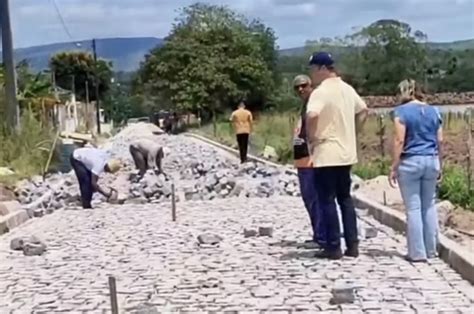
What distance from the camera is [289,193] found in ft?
63.4

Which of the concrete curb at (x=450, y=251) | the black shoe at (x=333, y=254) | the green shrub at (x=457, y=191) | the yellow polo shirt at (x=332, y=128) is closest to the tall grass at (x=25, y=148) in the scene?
the green shrub at (x=457, y=191)

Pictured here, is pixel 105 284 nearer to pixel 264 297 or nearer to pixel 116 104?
pixel 264 297

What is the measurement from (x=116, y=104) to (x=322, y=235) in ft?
398

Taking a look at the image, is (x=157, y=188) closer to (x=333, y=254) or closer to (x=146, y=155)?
(x=146, y=155)

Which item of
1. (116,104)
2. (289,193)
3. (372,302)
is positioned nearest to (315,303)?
(372,302)

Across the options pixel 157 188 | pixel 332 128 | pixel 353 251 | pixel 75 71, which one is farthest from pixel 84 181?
pixel 75 71

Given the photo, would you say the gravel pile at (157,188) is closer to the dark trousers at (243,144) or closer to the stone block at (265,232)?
the dark trousers at (243,144)

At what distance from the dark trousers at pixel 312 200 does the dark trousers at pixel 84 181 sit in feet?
22.3

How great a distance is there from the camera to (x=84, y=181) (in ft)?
58.1

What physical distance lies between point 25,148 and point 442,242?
741 inches

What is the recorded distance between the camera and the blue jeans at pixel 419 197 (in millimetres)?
9805

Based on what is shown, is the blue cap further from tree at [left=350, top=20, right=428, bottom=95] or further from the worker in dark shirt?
tree at [left=350, top=20, right=428, bottom=95]

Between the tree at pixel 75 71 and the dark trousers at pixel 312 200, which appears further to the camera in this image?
the tree at pixel 75 71

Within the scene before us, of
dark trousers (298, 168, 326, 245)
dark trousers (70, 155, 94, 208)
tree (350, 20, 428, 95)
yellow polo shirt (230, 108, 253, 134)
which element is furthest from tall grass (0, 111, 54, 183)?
tree (350, 20, 428, 95)
